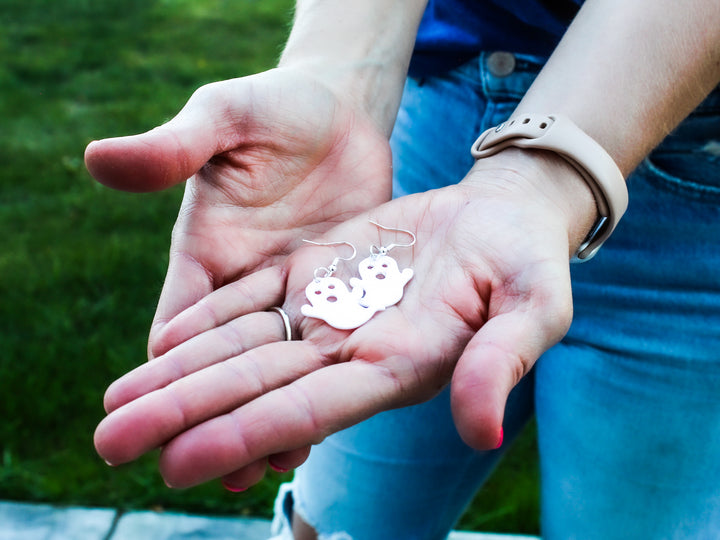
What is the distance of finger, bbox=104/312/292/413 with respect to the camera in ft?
4.30

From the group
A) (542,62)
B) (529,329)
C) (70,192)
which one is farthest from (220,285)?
(70,192)

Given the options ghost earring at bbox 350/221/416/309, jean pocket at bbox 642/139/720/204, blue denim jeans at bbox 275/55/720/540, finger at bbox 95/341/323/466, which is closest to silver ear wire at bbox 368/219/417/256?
ghost earring at bbox 350/221/416/309

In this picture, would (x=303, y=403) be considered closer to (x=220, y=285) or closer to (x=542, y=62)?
(x=220, y=285)

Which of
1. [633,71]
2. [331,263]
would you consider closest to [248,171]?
[331,263]

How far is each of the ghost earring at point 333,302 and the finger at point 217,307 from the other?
0.25 ft

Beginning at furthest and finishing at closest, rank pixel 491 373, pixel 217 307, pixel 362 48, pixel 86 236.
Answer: pixel 86 236, pixel 362 48, pixel 217 307, pixel 491 373

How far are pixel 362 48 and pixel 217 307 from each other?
2.54 feet

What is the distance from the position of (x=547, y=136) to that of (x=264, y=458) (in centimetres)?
81

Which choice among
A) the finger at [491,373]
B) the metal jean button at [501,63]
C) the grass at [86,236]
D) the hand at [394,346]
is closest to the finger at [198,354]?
the hand at [394,346]

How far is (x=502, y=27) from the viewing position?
1723mm

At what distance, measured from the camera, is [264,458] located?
1.30 metres

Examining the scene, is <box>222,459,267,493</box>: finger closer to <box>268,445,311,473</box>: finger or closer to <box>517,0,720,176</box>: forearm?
<box>268,445,311,473</box>: finger

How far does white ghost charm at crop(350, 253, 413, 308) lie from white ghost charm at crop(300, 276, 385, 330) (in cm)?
2

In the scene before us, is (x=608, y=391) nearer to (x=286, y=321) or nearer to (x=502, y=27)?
(x=286, y=321)
